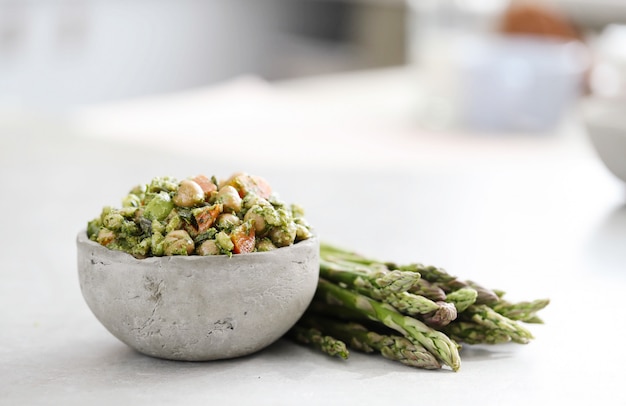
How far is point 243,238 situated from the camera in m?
1.11

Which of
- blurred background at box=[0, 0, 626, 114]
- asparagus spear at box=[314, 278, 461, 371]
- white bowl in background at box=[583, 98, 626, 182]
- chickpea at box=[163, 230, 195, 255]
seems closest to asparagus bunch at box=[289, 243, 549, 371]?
asparagus spear at box=[314, 278, 461, 371]

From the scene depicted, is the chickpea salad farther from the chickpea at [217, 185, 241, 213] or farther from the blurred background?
the blurred background

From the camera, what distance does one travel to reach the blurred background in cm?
492

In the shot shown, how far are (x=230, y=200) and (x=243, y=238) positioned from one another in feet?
0.19

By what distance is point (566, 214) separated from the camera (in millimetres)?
2068

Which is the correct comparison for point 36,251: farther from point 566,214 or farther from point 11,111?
point 11,111

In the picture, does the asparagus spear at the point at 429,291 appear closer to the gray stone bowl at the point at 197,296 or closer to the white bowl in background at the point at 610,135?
the gray stone bowl at the point at 197,296

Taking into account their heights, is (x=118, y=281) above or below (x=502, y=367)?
above

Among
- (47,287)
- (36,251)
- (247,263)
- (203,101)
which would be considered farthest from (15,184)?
(247,263)

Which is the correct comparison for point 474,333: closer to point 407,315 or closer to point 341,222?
point 407,315

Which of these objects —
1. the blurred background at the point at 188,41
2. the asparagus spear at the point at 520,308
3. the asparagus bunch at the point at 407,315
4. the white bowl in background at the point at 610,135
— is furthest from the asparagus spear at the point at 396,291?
the blurred background at the point at 188,41

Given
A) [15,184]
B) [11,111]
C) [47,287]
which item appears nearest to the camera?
[47,287]

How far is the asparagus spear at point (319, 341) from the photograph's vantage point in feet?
3.87

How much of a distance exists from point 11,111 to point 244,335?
7.56 feet
